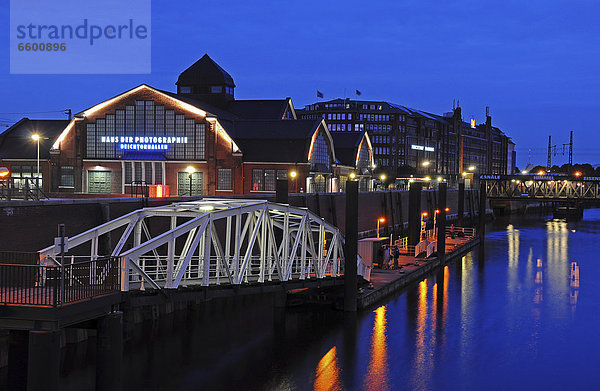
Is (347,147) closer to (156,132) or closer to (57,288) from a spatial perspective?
(156,132)

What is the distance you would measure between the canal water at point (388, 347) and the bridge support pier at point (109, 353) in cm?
655

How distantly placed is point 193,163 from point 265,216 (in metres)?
48.4

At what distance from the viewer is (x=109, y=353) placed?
2067cm

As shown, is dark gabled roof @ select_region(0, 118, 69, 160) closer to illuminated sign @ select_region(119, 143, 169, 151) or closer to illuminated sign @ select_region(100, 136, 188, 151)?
illuminated sign @ select_region(100, 136, 188, 151)

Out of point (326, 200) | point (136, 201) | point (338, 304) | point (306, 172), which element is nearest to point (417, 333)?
point (338, 304)

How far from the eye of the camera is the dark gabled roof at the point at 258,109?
101500 mm

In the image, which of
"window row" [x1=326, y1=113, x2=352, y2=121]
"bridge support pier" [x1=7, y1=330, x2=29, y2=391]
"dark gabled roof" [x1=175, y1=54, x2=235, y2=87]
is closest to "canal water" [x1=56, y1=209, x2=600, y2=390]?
"bridge support pier" [x1=7, y1=330, x2=29, y2=391]

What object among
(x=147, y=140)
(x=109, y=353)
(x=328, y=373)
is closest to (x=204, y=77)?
(x=147, y=140)

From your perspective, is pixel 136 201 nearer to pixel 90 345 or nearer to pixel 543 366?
pixel 90 345

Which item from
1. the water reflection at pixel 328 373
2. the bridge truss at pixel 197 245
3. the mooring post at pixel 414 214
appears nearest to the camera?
the bridge truss at pixel 197 245

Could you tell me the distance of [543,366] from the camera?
1270 inches

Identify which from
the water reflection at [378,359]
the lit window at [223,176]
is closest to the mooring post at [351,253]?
the water reflection at [378,359]

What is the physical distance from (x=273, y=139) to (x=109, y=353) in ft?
205

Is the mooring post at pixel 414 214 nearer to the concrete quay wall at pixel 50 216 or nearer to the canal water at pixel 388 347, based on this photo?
the canal water at pixel 388 347
